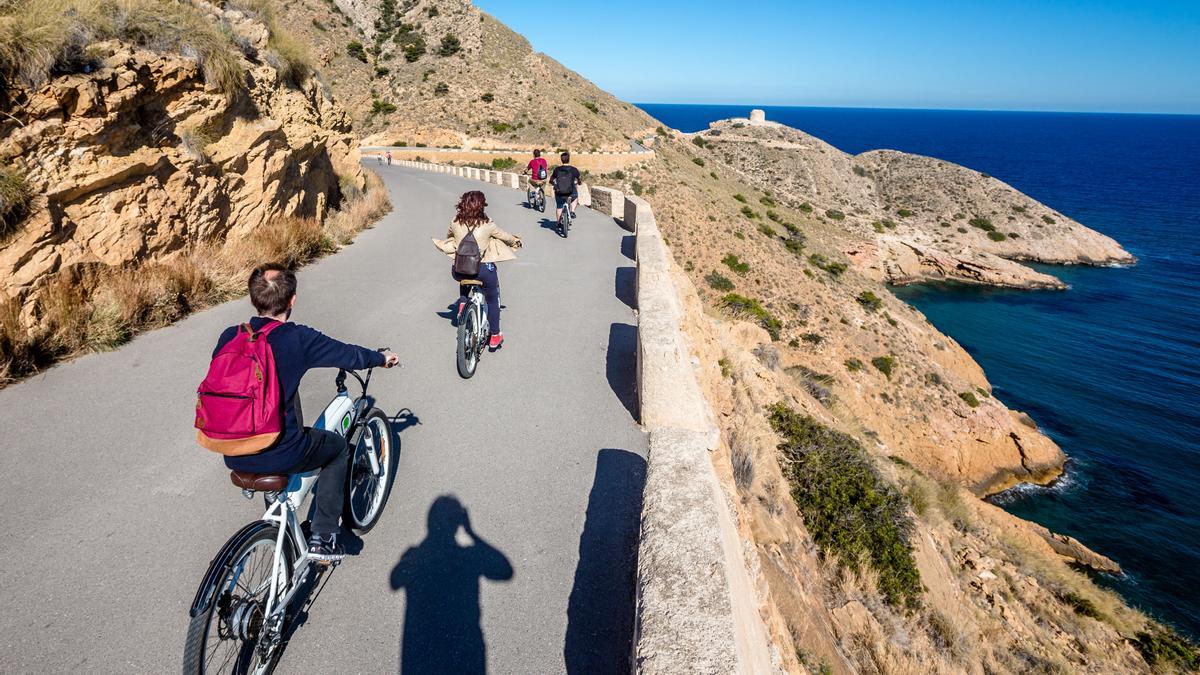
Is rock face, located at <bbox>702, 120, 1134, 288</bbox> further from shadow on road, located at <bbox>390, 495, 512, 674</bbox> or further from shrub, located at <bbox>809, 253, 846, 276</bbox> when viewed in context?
shadow on road, located at <bbox>390, 495, 512, 674</bbox>

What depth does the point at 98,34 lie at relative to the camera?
701 cm

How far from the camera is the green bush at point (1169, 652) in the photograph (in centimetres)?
1087

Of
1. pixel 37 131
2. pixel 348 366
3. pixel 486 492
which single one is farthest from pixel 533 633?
pixel 37 131

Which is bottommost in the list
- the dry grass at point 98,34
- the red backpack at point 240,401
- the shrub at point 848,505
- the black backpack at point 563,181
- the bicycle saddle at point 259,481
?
the shrub at point 848,505

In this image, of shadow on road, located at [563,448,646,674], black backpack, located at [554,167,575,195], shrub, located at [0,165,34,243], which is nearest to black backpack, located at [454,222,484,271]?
shadow on road, located at [563,448,646,674]

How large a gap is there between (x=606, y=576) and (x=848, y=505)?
627 centimetres

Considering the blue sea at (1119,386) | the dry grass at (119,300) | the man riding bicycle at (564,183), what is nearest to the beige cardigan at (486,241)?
the dry grass at (119,300)

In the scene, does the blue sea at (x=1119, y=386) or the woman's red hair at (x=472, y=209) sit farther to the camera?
the blue sea at (x=1119, y=386)

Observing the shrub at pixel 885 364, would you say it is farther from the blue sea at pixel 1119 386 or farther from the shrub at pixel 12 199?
the shrub at pixel 12 199

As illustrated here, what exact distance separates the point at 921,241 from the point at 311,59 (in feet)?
203

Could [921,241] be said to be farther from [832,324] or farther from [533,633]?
[533,633]

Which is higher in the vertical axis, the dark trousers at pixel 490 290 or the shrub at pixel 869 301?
the dark trousers at pixel 490 290

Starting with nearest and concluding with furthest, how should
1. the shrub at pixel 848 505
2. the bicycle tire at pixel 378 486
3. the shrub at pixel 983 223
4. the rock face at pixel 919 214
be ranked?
the bicycle tire at pixel 378 486, the shrub at pixel 848 505, the rock face at pixel 919 214, the shrub at pixel 983 223

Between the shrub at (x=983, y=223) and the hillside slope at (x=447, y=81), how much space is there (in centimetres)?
4110
